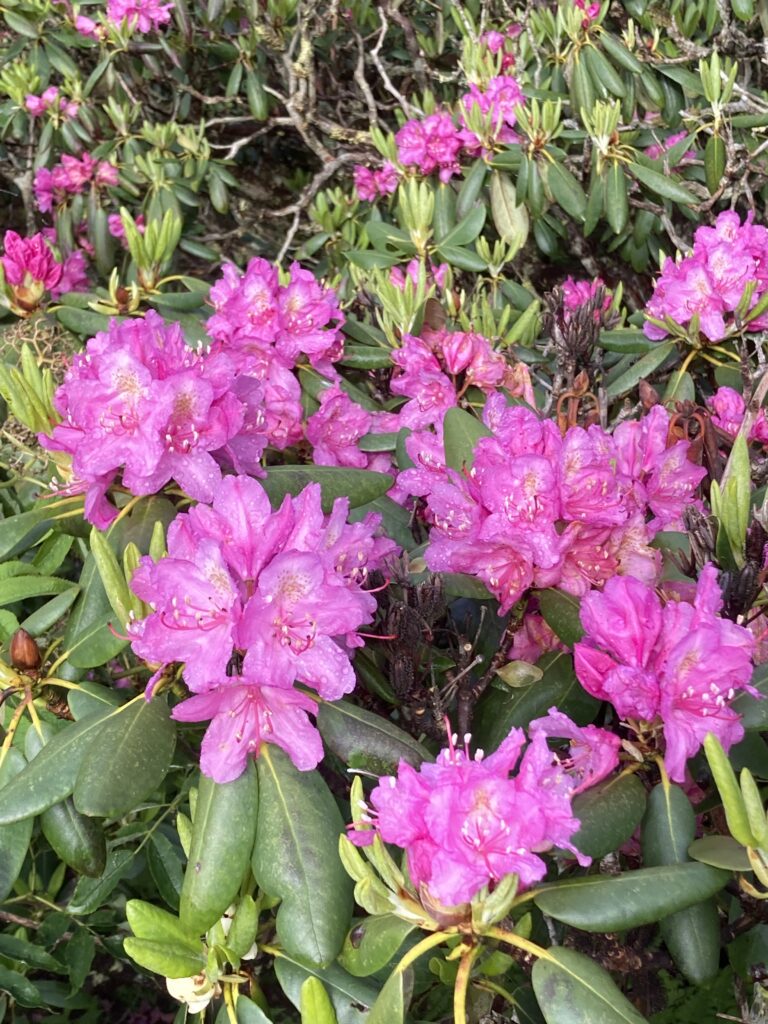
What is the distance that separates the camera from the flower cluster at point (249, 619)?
0.76m

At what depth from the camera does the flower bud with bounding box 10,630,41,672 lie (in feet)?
3.11

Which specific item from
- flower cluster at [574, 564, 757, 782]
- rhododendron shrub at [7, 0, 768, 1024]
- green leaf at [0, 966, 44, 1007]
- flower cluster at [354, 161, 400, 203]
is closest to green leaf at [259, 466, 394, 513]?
A: rhododendron shrub at [7, 0, 768, 1024]

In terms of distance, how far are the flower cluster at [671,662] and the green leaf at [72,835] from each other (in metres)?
0.52

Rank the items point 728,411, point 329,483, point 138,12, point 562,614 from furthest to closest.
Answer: point 138,12 → point 728,411 → point 329,483 → point 562,614

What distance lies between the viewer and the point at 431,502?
3.16 feet

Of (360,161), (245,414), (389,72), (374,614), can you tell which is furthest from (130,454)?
(389,72)

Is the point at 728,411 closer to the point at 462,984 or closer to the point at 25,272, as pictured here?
the point at 462,984

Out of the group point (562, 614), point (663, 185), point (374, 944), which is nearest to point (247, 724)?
point (374, 944)

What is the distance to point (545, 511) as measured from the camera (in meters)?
0.88

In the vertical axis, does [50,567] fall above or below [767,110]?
below

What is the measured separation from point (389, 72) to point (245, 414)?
9.38 ft

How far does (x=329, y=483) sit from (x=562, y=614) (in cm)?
31

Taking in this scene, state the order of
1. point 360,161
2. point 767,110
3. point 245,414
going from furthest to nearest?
1. point 360,161
2. point 767,110
3. point 245,414

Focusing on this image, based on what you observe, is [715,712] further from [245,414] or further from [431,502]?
[245,414]
